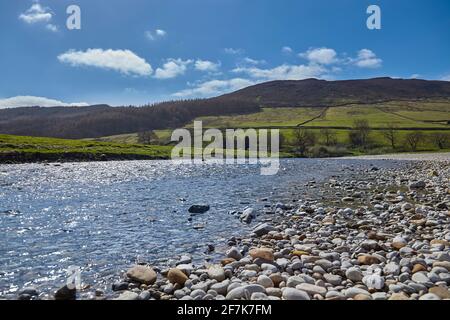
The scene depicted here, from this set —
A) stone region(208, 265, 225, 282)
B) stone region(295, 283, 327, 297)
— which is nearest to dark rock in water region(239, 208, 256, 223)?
stone region(208, 265, 225, 282)

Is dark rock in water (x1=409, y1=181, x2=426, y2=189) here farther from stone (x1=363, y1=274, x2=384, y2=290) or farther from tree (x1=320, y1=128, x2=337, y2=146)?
tree (x1=320, y1=128, x2=337, y2=146)

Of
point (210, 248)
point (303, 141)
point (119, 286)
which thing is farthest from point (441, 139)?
point (119, 286)

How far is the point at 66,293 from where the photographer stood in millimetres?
6672

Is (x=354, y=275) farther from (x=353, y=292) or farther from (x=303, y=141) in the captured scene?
Result: (x=303, y=141)

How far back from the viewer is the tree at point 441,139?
11062 centimetres

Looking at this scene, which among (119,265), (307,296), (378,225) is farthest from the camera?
(378,225)

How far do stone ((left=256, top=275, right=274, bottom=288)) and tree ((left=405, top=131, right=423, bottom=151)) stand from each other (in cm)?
11907

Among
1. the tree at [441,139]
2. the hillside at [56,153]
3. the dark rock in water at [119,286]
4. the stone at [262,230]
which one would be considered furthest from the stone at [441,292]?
the tree at [441,139]
